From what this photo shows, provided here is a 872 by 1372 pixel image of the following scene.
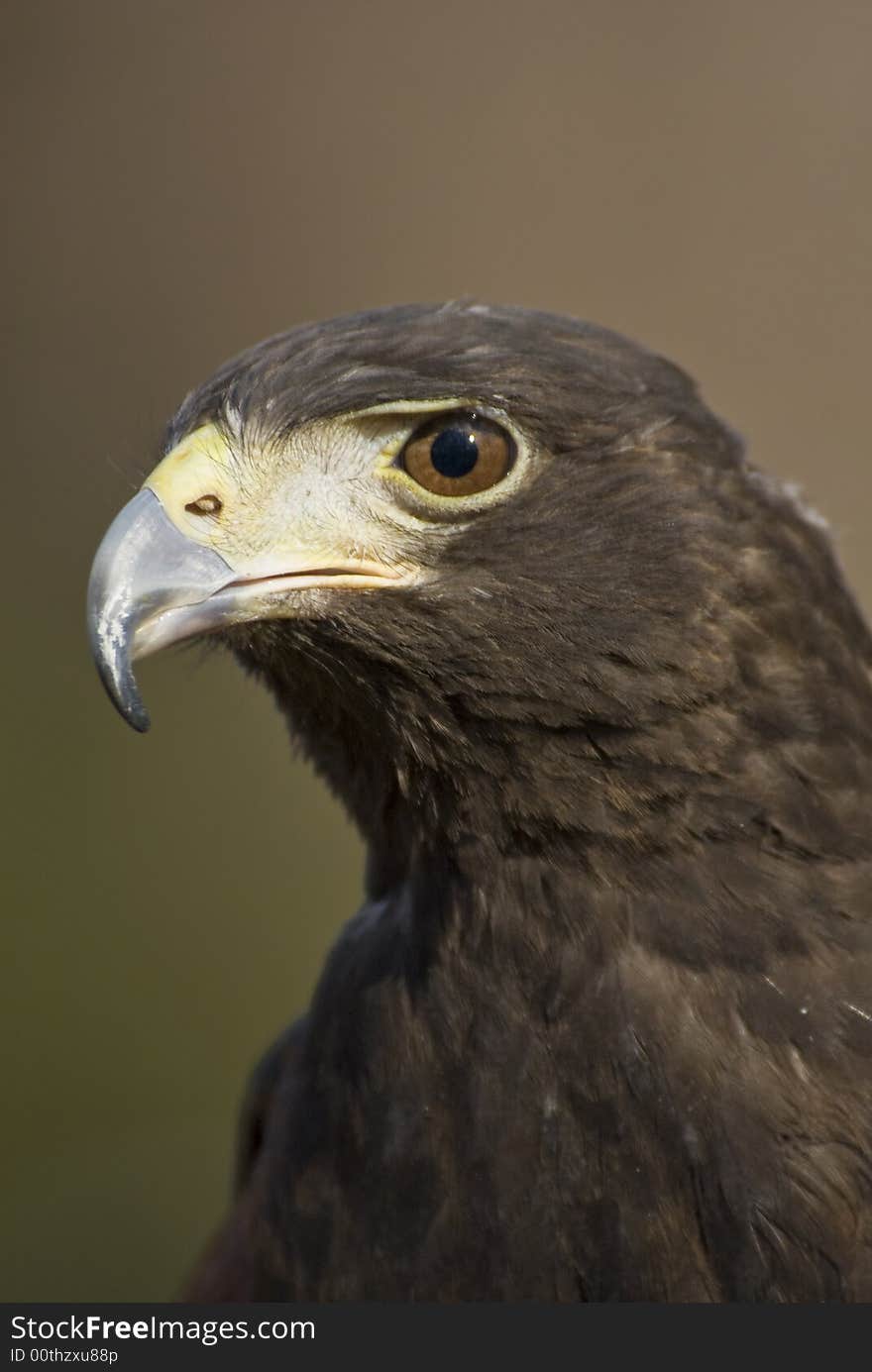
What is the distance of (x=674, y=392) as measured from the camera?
2559 millimetres

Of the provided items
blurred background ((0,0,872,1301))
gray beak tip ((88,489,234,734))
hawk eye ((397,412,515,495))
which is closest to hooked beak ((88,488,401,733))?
gray beak tip ((88,489,234,734))

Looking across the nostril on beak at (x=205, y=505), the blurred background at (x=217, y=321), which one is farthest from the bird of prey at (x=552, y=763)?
the blurred background at (x=217, y=321)

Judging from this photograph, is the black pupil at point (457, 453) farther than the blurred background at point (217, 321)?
No

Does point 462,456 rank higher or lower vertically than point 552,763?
higher

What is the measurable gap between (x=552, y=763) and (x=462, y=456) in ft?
1.41

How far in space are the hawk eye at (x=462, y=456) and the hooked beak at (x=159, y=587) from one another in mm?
140

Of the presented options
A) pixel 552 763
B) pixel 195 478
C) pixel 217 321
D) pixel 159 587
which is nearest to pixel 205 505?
pixel 195 478

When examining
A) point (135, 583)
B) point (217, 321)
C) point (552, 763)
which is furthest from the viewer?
point (217, 321)

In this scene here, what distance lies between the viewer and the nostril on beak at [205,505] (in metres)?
2.44

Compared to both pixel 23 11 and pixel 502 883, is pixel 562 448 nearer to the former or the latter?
pixel 502 883

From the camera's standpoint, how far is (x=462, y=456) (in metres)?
2.40

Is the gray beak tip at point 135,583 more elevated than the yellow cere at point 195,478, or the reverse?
the yellow cere at point 195,478

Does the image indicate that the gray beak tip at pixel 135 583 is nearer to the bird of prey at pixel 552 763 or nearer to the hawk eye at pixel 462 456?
the bird of prey at pixel 552 763

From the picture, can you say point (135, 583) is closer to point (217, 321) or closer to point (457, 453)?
point (457, 453)
